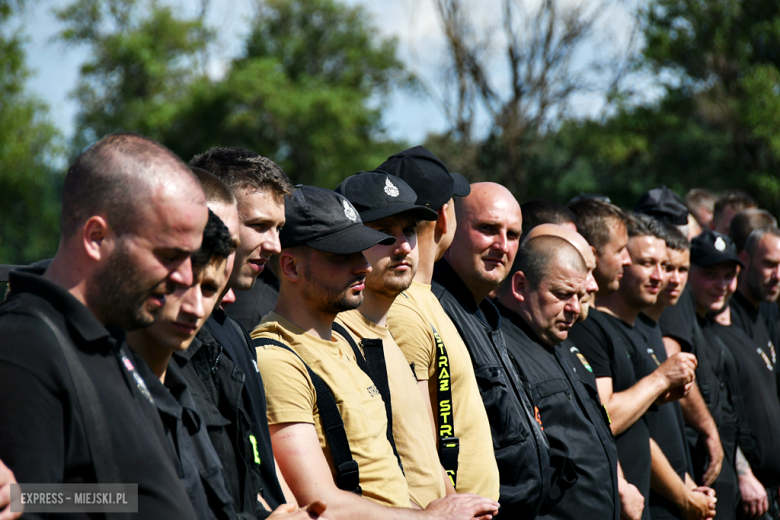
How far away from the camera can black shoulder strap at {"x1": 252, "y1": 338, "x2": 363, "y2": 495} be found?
2.56m

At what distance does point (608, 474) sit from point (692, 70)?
748 inches

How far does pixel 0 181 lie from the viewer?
18.9 m

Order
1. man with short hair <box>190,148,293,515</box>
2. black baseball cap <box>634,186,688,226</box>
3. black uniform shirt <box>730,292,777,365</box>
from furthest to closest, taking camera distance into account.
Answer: black uniform shirt <box>730,292,777,365</box> → black baseball cap <box>634,186,688,226</box> → man with short hair <box>190,148,293,515</box>

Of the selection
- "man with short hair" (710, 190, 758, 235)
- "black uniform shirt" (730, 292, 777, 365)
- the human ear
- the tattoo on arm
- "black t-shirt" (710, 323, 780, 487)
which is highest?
the human ear

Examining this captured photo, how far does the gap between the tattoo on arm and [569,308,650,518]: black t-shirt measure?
1667 millimetres

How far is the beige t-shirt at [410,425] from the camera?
291 centimetres

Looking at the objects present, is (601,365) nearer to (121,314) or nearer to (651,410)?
(651,410)

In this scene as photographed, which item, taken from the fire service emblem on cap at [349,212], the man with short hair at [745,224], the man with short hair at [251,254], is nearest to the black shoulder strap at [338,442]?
the man with short hair at [251,254]

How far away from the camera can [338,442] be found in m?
2.57

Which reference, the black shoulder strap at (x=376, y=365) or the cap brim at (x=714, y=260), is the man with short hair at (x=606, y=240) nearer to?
the cap brim at (x=714, y=260)

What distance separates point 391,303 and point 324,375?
637mm

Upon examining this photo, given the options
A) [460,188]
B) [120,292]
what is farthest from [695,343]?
[120,292]

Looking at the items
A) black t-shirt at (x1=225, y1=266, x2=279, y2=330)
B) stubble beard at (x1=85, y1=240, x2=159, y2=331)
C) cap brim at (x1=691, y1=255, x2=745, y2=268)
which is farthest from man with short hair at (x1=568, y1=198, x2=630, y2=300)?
stubble beard at (x1=85, y1=240, x2=159, y2=331)

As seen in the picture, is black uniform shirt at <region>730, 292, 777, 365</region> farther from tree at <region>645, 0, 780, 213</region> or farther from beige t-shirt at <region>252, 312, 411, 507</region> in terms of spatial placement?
tree at <region>645, 0, 780, 213</region>
